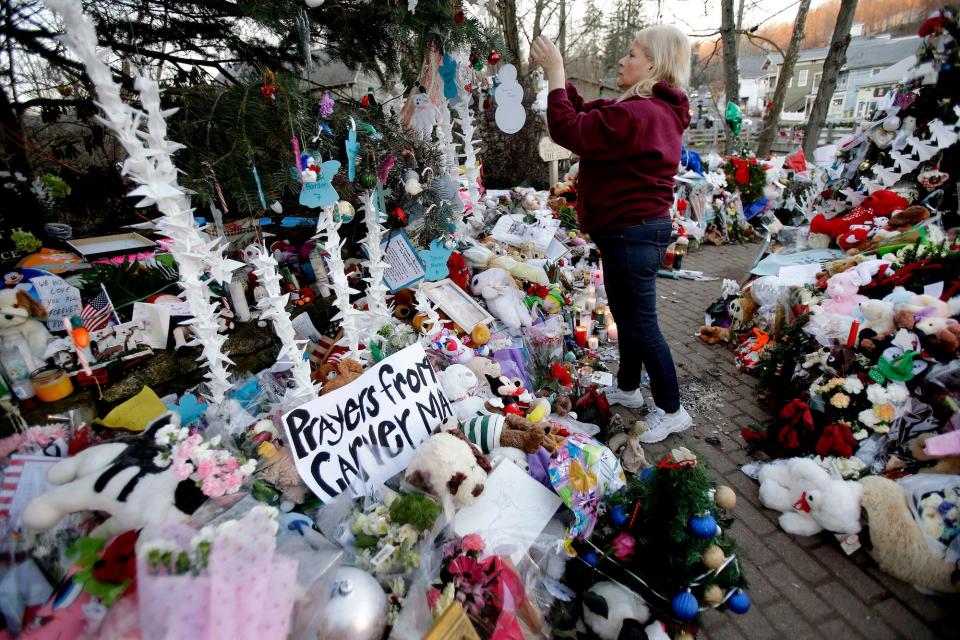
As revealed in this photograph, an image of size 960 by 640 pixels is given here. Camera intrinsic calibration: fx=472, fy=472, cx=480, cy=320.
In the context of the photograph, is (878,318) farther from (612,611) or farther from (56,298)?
(56,298)

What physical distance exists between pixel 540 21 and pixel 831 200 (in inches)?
617

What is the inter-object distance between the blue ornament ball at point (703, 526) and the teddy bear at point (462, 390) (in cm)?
104

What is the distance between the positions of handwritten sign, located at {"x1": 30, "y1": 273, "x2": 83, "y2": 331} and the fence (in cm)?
2187

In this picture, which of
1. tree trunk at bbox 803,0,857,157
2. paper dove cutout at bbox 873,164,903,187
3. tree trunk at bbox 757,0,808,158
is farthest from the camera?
tree trunk at bbox 757,0,808,158

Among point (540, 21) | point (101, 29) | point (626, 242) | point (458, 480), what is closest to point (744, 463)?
point (626, 242)

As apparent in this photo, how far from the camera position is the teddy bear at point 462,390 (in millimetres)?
2355

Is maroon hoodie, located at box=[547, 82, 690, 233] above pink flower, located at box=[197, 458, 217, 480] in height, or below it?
above

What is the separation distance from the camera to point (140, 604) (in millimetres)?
1104

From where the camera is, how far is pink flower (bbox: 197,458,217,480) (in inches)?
60.9

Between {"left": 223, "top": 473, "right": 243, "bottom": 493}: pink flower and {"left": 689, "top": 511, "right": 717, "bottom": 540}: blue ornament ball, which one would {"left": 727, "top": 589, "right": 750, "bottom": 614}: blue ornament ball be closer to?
{"left": 689, "top": 511, "right": 717, "bottom": 540}: blue ornament ball

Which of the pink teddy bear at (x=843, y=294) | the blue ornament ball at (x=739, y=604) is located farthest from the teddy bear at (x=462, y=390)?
the pink teddy bear at (x=843, y=294)

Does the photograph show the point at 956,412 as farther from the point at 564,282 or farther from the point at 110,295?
the point at 110,295

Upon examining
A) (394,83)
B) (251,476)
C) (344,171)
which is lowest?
(251,476)

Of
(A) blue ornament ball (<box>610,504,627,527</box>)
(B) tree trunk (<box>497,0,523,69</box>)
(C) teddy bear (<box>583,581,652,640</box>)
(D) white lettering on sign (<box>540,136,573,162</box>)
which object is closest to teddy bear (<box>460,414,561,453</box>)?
(A) blue ornament ball (<box>610,504,627,527</box>)
